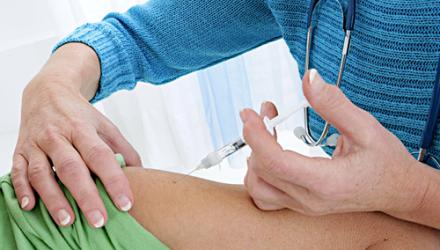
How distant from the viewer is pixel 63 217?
0.73m

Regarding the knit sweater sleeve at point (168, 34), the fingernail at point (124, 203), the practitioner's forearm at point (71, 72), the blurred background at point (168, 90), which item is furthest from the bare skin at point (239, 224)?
the blurred background at point (168, 90)

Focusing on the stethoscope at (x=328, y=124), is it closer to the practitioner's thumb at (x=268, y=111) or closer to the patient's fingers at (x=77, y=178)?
the practitioner's thumb at (x=268, y=111)

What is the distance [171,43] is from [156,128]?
749mm

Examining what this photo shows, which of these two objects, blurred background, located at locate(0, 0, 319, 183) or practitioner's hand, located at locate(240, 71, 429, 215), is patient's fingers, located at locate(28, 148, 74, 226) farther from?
blurred background, located at locate(0, 0, 319, 183)

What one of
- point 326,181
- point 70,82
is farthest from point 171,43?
point 326,181

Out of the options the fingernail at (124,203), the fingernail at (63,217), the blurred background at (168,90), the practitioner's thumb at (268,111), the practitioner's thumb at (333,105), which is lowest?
the blurred background at (168,90)

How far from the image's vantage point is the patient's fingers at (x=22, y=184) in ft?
2.48

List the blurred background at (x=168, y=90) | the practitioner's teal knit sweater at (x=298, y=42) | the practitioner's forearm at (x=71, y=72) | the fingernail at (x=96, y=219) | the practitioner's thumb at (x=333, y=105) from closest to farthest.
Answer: the practitioner's thumb at (x=333, y=105) → the fingernail at (x=96, y=219) → the practitioner's teal knit sweater at (x=298, y=42) → the practitioner's forearm at (x=71, y=72) → the blurred background at (x=168, y=90)

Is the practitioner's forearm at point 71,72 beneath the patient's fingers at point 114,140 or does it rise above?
above

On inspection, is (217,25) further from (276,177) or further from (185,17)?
(276,177)

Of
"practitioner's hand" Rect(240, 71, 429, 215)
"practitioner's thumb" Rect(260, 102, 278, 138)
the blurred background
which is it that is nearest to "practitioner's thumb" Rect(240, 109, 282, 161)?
"practitioner's hand" Rect(240, 71, 429, 215)

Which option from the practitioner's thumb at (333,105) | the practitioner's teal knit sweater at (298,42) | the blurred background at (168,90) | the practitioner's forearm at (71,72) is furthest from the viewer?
the blurred background at (168,90)

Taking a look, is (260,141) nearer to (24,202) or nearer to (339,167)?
(339,167)

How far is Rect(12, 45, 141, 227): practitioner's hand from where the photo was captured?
74 cm
